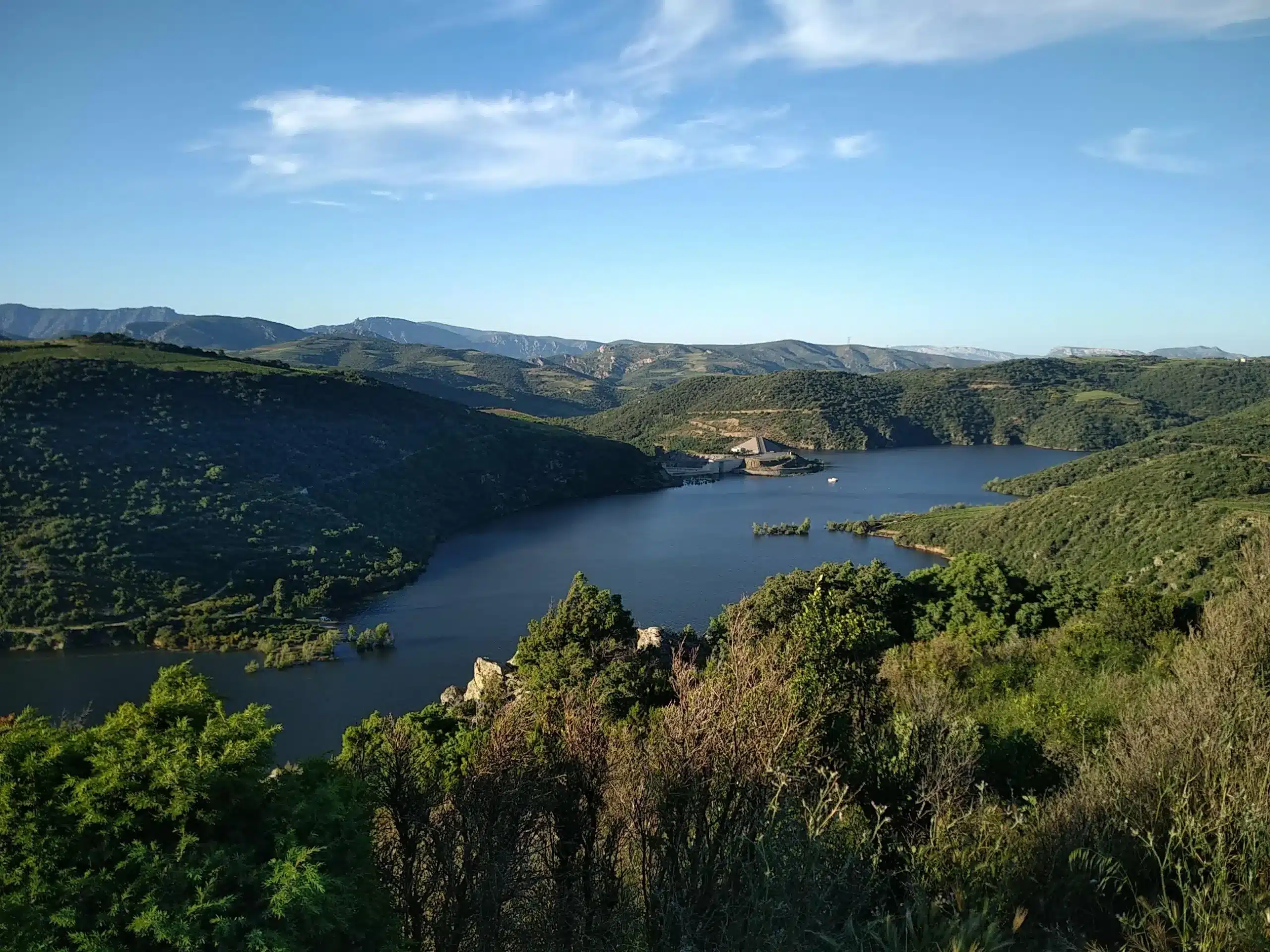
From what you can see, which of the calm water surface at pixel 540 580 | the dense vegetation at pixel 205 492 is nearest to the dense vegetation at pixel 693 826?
the calm water surface at pixel 540 580

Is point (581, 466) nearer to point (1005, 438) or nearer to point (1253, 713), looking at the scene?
point (1005, 438)

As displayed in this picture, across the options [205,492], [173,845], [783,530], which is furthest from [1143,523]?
[205,492]

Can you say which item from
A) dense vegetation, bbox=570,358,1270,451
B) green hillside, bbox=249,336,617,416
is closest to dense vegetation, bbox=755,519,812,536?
dense vegetation, bbox=570,358,1270,451

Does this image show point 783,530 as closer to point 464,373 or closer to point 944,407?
point 944,407

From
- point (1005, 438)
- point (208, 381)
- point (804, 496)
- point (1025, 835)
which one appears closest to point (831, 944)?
point (1025, 835)

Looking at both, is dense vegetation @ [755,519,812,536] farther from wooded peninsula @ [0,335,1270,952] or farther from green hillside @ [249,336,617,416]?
green hillside @ [249,336,617,416]

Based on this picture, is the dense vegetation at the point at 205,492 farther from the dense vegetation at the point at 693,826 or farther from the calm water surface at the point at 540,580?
the dense vegetation at the point at 693,826
